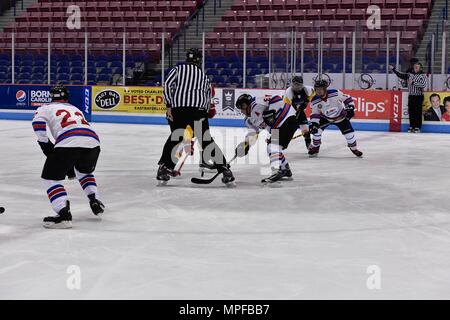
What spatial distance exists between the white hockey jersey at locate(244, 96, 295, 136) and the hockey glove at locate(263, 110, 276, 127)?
0.10 feet

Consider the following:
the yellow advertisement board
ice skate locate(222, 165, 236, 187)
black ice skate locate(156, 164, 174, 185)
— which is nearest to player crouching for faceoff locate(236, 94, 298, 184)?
ice skate locate(222, 165, 236, 187)

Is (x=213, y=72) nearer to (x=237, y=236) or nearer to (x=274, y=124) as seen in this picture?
(x=274, y=124)

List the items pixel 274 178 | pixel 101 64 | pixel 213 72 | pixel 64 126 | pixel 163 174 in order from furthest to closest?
pixel 101 64 → pixel 213 72 → pixel 274 178 → pixel 163 174 → pixel 64 126

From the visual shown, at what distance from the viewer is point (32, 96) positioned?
17.6 m

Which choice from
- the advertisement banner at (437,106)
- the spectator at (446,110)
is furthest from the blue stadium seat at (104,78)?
the spectator at (446,110)

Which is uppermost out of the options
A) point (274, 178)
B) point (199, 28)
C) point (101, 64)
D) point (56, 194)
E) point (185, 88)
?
point (199, 28)

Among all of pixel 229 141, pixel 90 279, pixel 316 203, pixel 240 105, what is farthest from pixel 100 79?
pixel 90 279

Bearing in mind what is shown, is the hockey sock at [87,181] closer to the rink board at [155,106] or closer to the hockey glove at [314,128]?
the hockey glove at [314,128]

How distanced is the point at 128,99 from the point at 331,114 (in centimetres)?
747

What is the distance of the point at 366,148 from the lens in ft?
38.0

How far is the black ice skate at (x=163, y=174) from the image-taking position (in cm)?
736

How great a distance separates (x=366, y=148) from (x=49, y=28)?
40.8ft

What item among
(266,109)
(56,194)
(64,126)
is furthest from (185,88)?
(56,194)

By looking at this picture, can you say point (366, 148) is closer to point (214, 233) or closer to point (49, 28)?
point (214, 233)
